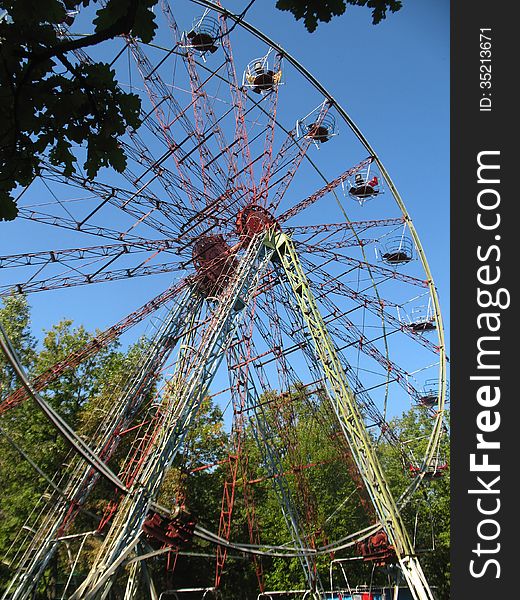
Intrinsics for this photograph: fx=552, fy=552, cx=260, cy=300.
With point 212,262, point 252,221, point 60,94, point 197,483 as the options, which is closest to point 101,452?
point 212,262

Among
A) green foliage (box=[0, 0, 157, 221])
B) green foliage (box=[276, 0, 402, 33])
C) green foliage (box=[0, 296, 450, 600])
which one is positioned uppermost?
green foliage (box=[0, 296, 450, 600])

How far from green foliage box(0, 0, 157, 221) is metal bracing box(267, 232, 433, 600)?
Answer: 29.5 ft

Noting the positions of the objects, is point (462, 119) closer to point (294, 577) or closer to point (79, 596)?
point (79, 596)

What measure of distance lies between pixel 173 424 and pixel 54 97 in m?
7.59

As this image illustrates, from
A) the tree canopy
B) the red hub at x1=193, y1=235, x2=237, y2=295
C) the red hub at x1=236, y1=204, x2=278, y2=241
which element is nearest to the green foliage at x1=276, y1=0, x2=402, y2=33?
the tree canopy

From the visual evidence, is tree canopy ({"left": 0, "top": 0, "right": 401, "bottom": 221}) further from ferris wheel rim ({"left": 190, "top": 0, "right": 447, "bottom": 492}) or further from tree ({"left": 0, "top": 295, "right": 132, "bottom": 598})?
tree ({"left": 0, "top": 295, "right": 132, "bottom": 598})

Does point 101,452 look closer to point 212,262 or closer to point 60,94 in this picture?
point 212,262

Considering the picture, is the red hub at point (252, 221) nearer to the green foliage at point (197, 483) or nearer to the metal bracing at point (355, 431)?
the metal bracing at point (355, 431)

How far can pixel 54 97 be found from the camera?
332 cm

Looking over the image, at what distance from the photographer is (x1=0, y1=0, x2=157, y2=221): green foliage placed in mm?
2822

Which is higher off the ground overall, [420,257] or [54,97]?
[420,257]

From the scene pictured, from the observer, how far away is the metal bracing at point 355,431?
33.8 feet

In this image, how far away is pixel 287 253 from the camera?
14.0 m

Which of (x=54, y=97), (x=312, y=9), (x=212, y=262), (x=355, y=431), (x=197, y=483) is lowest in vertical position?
(x=54, y=97)
